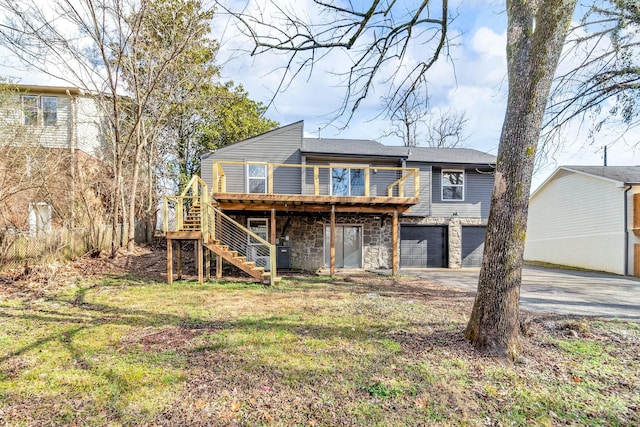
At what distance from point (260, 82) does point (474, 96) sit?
15.7 ft

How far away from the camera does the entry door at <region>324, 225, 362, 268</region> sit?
38.1 feet

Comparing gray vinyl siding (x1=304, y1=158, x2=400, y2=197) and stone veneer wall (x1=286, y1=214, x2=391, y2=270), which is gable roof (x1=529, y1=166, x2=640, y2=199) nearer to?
gray vinyl siding (x1=304, y1=158, x2=400, y2=197)

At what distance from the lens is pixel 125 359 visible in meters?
3.32

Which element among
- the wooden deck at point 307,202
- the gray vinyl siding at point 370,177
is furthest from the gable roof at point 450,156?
the wooden deck at point 307,202

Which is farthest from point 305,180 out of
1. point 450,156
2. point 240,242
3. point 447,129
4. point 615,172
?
point 447,129

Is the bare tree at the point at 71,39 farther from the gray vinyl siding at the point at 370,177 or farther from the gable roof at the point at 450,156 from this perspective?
the gable roof at the point at 450,156

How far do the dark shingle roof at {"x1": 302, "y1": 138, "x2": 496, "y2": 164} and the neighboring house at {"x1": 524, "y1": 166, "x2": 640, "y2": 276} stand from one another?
4.89 metres

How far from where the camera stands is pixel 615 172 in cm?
1338

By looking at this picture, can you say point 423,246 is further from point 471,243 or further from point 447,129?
point 447,129

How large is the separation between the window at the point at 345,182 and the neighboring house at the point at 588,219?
413 inches

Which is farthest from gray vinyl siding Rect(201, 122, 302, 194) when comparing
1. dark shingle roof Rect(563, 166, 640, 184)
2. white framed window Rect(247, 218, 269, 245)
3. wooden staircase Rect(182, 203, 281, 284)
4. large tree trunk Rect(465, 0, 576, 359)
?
dark shingle roof Rect(563, 166, 640, 184)

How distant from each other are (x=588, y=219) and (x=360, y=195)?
35.5 ft

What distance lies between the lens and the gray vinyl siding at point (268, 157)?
35.9 ft

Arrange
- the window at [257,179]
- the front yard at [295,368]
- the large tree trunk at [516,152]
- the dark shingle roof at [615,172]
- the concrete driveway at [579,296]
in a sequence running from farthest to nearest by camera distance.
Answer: the dark shingle roof at [615,172]
the window at [257,179]
the concrete driveway at [579,296]
the large tree trunk at [516,152]
the front yard at [295,368]
